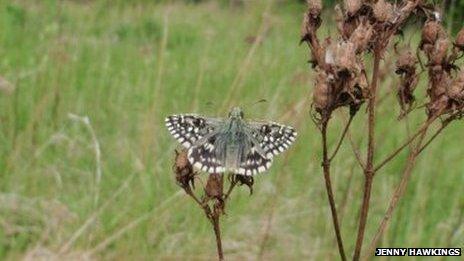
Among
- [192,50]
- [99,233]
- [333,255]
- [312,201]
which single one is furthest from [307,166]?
[192,50]

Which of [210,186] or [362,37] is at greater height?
[362,37]

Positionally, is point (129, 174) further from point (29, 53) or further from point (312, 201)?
point (29, 53)

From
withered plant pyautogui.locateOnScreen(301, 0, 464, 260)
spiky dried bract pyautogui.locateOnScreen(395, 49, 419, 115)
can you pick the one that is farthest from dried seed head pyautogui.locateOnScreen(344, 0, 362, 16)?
spiky dried bract pyautogui.locateOnScreen(395, 49, 419, 115)

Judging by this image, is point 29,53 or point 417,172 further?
point 29,53

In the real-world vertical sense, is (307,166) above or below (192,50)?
below

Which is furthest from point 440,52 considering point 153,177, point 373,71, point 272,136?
point 153,177

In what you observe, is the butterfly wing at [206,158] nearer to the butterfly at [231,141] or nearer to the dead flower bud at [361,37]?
the butterfly at [231,141]

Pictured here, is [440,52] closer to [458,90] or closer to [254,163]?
[458,90]
